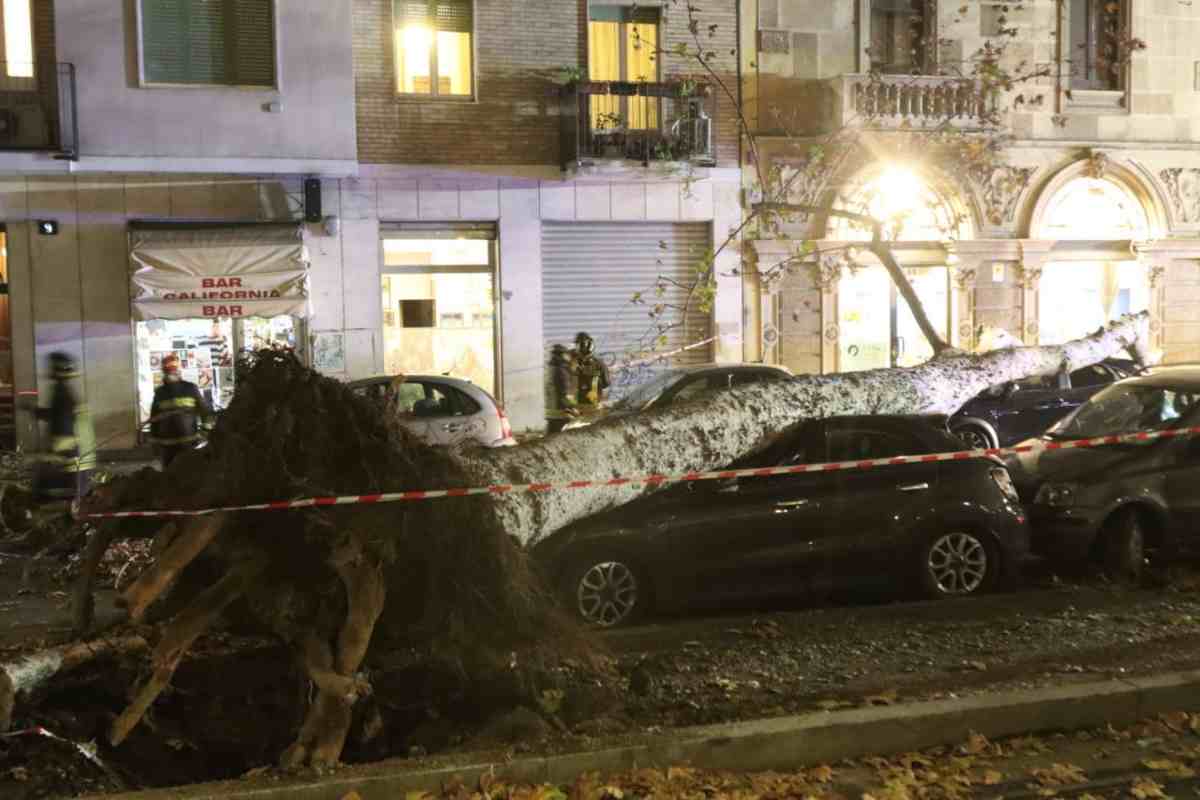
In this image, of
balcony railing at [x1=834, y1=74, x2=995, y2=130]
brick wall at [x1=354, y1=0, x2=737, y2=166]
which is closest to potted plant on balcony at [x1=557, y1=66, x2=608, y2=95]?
brick wall at [x1=354, y1=0, x2=737, y2=166]

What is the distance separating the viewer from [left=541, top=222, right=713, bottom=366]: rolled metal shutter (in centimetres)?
2056

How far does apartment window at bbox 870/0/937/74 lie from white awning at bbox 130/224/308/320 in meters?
11.2

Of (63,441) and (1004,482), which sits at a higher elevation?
(63,441)

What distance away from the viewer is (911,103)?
21.4 m

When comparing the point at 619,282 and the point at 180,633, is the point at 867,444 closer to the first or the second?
the point at 180,633

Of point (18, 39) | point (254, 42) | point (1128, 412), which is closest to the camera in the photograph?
point (1128, 412)

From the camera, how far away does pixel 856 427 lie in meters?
8.82

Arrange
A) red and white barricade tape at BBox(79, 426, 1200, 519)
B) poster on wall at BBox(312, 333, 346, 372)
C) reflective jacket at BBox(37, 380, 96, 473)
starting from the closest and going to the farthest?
red and white barricade tape at BBox(79, 426, 1200, 519)
reflective jacket at BBox(37, 380, 96, 473)
poster on wall at BBox(312, 333, 346, 372)

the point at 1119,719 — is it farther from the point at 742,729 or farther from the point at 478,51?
the point at 478,51

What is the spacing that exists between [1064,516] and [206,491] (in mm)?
6324

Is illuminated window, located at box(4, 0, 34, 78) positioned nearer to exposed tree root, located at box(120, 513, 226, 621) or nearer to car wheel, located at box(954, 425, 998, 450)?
car wheel, located at box(954, 425, 998, 450)

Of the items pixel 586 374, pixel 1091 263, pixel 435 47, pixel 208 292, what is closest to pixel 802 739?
Result: pixel 586 374

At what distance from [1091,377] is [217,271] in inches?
510

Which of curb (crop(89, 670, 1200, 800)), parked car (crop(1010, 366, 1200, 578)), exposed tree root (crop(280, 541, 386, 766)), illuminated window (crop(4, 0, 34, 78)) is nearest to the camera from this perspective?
curb (crop(89, 670, 1200, 800))
